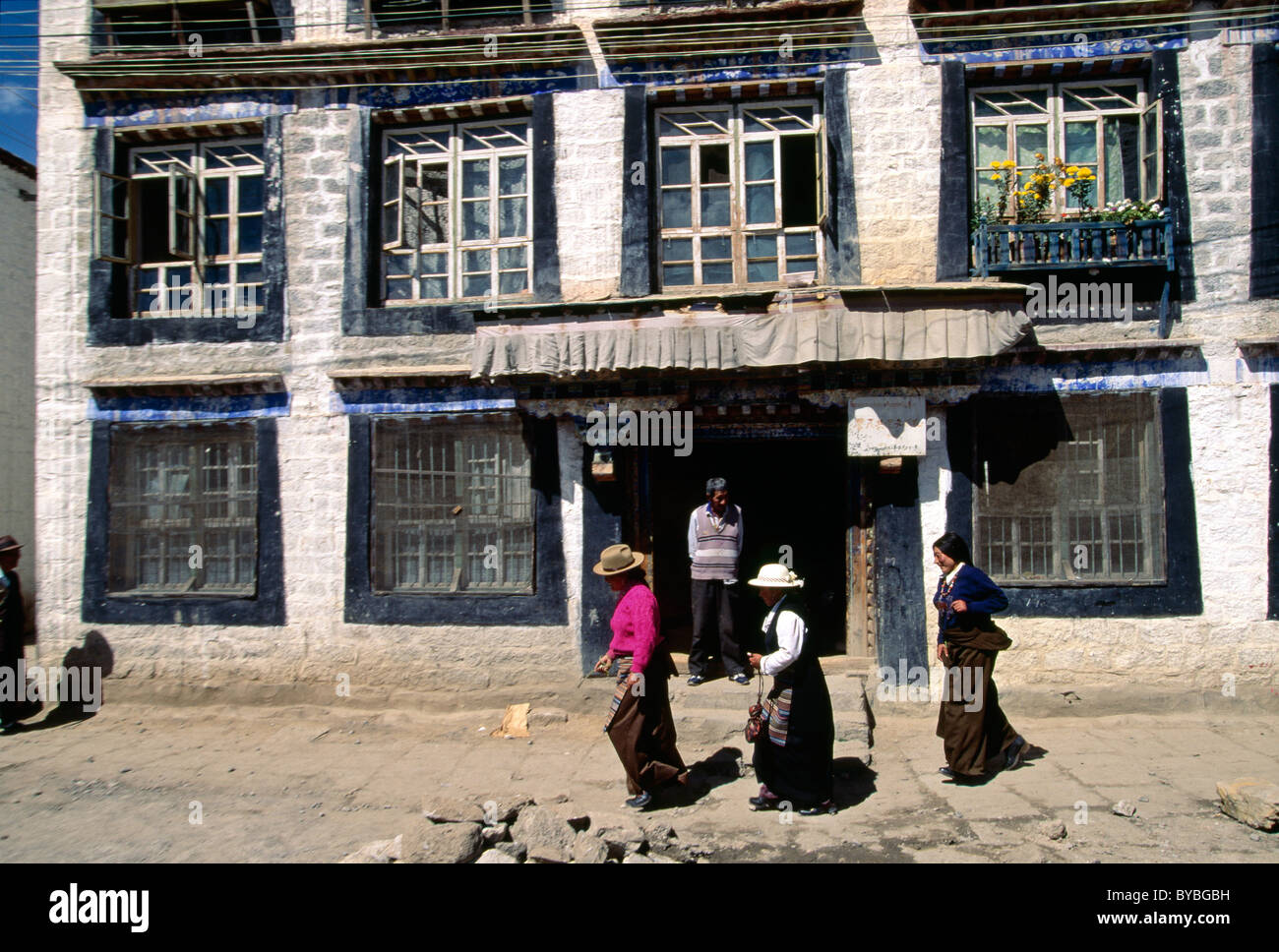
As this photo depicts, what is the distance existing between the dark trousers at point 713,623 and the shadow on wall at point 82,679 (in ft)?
20.2

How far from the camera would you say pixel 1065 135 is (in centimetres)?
827

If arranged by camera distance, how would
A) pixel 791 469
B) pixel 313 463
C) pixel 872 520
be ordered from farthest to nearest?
pixel 791 469, pixel 313 463, pixel 872 520

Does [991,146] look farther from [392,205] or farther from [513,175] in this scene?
[392,205]

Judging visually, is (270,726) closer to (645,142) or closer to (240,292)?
(240,292)

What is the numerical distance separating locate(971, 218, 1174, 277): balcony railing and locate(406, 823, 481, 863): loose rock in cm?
639

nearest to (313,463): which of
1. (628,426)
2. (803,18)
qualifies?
(628,426)

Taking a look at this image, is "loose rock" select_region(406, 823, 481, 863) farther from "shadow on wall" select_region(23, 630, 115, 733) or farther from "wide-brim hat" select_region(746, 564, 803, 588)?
"shadow on wall" select_region(23, 630, 115, 733)

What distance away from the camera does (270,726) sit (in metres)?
8.43

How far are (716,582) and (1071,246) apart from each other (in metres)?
4.43

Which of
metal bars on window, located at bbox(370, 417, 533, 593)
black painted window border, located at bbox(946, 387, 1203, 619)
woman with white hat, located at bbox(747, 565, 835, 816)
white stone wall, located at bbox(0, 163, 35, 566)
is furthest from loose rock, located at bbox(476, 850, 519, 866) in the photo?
white stone wall, located at bbox(0, 163, 35, 566)

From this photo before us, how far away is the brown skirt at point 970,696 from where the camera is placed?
6238mm

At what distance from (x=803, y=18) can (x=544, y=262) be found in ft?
11.1

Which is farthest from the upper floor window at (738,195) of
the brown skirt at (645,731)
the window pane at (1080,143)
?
the brown skirt at (645,731)

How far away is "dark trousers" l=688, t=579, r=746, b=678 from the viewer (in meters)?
7.98
